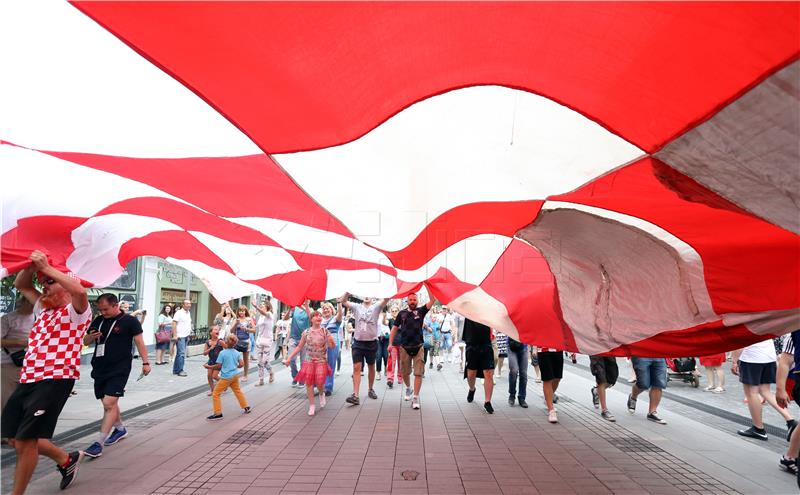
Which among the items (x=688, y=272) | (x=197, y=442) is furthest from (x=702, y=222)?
(x=197, y=442)

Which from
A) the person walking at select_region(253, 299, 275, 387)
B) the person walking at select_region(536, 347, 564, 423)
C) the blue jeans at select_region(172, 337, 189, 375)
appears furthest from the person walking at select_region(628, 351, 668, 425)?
the blue jeans at select_region(172, 337, 189, 375)

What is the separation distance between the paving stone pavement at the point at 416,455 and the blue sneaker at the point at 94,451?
10cm

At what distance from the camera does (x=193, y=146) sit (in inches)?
133

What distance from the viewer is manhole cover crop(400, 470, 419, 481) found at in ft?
14.2

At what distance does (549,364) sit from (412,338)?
224cm

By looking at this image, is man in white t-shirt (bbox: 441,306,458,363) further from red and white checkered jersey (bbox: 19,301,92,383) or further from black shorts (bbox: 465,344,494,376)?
red and white checkered jersey (bbox: 19,301,92,383)

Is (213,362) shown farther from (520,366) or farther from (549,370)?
(549,370)

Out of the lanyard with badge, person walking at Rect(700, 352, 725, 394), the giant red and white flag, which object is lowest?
person walking at Rect(700, 352, 725, 394)

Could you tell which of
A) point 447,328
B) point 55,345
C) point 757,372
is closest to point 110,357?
point 55,345

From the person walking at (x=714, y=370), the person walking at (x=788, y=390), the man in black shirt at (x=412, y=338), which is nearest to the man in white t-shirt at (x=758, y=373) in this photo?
the person walking at (x=788, y=390)

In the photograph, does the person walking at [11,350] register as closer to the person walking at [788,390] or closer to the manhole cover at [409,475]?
the manhole cover at [409,475]

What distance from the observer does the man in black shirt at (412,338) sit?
7867mm

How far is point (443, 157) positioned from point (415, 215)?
780mm

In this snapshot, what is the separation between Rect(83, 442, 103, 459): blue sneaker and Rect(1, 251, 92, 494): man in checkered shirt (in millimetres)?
749
